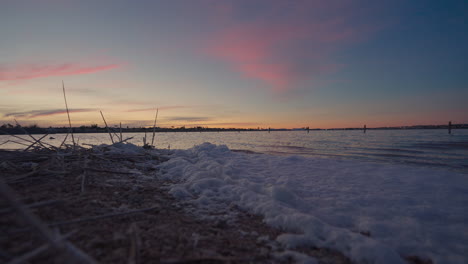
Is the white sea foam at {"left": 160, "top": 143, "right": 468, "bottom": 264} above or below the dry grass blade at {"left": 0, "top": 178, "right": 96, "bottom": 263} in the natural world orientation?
below

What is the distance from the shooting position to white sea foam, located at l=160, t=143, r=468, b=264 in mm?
2109

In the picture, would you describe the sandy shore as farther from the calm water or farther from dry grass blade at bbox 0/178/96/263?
the calm water

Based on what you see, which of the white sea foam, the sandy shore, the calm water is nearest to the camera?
the sandy shore

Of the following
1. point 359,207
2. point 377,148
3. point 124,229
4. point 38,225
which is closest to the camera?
point 38,225

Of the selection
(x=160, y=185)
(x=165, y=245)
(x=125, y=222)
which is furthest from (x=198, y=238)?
(x=160, y=185)

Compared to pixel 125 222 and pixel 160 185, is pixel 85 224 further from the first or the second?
pixel 160 185

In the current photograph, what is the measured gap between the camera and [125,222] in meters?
1.99

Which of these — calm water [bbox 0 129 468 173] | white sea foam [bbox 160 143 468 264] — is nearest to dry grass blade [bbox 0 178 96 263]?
white sea foam [bbox 160 143 468 264]

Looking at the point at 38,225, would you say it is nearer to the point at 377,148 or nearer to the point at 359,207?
the point at 359,207

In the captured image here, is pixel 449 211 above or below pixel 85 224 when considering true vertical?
below

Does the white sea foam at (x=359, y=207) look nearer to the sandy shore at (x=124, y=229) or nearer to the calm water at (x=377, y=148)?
the sandy shore at (x=124, y=229)

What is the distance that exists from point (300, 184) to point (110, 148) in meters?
5.53

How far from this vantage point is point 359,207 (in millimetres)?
3254

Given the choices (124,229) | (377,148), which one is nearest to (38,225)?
(124,229)
